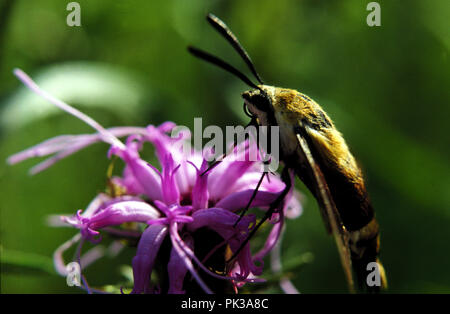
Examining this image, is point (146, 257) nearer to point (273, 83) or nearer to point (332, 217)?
point (332, 217)

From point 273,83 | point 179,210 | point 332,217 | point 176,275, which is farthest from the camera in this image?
point 273,83

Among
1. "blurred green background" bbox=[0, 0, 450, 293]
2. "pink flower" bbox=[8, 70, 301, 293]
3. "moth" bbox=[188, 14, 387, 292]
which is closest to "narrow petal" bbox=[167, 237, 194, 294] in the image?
"pink flower" bbox=[8, 70, 301, 293]

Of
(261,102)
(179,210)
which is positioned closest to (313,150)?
(261,102)

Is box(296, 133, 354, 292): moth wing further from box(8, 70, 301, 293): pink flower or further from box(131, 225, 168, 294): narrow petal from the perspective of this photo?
box(131, 225, 168, 294): narrow petal

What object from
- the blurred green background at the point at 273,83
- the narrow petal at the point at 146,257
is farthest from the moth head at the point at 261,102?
the blurred green background at the point at 273,83

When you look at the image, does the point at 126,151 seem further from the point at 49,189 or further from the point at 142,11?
the point at 142,11
